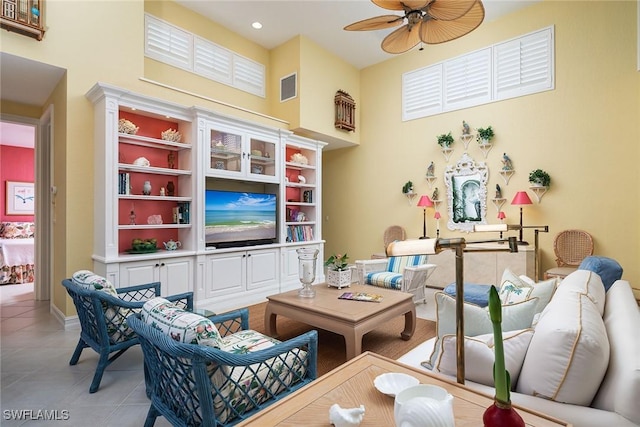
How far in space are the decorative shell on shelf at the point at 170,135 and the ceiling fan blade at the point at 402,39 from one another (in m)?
2.69

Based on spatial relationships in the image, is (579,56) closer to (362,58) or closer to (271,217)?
(362,58)

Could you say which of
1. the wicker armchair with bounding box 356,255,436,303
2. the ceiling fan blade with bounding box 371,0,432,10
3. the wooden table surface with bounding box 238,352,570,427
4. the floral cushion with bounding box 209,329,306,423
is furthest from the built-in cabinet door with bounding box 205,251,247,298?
the ceiling fan blade with bounding box 371,0,432,10

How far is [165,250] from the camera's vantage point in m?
4.07

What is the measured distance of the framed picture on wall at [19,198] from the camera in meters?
7.37

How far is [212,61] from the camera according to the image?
516cm

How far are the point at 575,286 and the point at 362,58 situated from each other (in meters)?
5.70

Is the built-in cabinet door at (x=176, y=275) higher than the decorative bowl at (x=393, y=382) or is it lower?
lower

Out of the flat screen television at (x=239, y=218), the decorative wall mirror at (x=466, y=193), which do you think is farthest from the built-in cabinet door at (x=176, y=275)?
the decorative wall mirror at (x=466, y=193)

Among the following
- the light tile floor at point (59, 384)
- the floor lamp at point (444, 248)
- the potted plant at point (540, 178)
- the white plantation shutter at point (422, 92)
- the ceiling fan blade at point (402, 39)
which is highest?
the white plantation shutter at point (422, 92)

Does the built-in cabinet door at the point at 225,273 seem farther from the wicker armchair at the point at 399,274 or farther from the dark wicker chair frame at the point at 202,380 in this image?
the dark wicker chair frame at the point at 202,380

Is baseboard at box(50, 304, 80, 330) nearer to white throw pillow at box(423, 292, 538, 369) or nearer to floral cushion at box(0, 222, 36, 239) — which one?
white throw pillow at box(423, 292, 538, 369)

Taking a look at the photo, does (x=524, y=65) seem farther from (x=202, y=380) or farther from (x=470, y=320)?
(x=202, y=380)

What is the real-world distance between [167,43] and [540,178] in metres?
5.63

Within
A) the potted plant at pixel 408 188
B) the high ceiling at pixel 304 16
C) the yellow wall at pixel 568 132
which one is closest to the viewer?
the yellow wall at pixel 568 132
